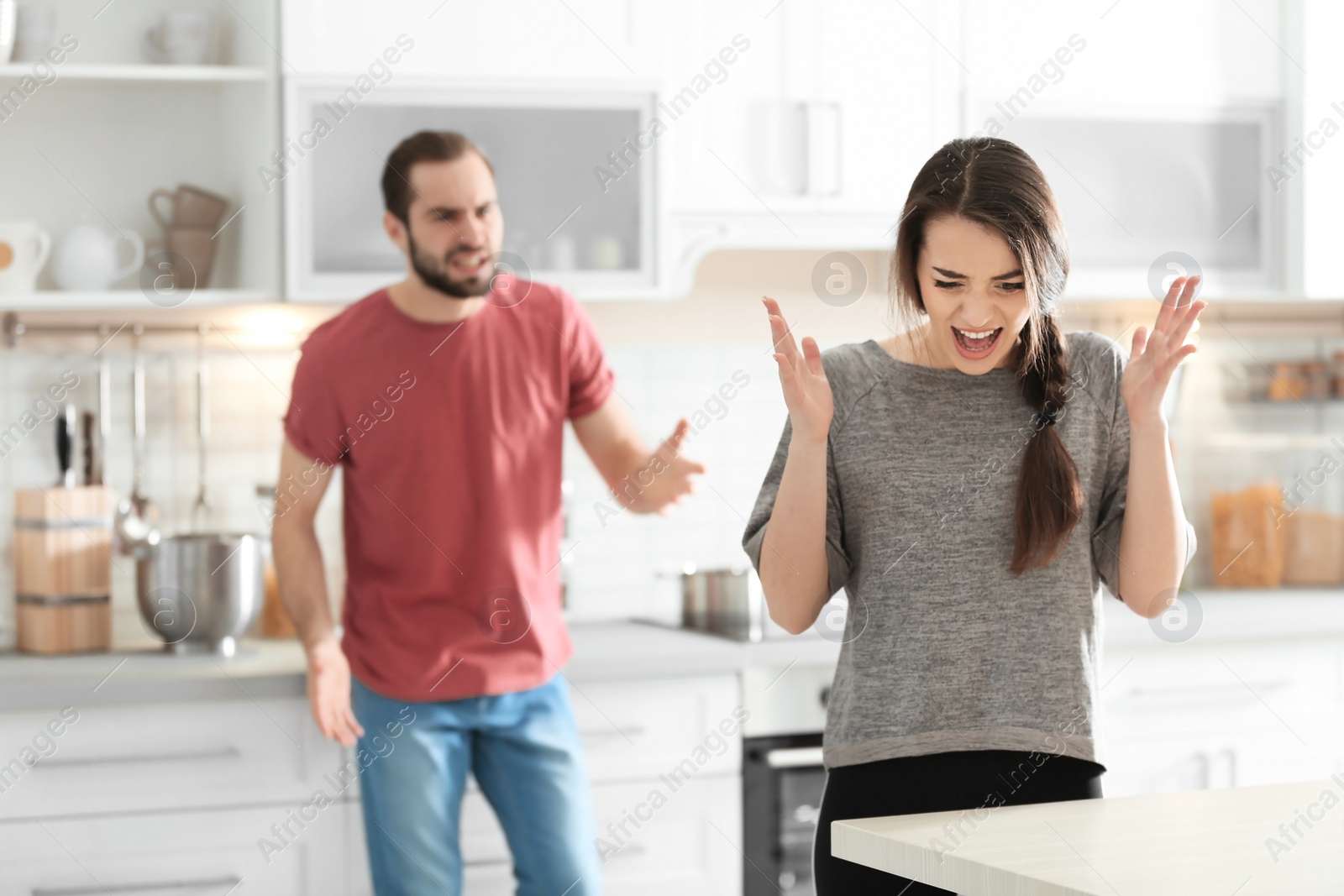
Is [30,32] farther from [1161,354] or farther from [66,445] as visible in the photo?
[1161,354]

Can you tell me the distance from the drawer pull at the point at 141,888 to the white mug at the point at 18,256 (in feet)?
3.19

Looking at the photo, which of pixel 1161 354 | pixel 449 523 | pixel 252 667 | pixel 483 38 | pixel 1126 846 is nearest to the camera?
pixel 1126 846

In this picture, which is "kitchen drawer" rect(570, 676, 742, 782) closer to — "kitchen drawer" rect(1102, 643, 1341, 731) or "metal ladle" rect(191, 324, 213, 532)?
"kitchen drawer" rect(1102, 643, 1341, 731)

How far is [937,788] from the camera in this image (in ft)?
3.98

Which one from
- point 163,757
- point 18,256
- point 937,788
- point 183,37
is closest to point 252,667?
point 163,757

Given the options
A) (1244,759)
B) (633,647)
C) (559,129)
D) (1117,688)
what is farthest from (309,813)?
(1244,759)

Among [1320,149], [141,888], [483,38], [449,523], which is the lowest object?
[141,888]

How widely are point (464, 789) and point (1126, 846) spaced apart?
1052mm

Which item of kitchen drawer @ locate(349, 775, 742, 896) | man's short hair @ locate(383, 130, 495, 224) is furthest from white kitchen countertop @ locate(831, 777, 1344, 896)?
man's short hair @ locate(383, 130, 495, 224)

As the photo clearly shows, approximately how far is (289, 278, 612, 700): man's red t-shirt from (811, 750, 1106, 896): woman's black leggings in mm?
672

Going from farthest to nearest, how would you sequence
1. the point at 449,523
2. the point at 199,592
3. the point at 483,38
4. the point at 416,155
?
the point at 483,38, the point at 199,592, the point at 416,155, the point at 449,523

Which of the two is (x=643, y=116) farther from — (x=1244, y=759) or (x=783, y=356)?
(x=1244, y=759)

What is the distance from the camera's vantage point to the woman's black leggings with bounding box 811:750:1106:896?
1.21 meters

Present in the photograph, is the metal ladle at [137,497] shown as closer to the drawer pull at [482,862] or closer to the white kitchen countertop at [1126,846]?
the drawer pull at [482,862]
